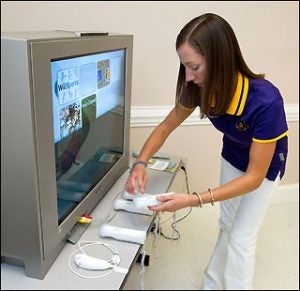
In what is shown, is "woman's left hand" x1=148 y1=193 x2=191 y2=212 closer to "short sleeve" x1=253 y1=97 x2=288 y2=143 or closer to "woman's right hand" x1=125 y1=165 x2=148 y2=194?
"woman's right hand" x1=125 y1=165 x2=148 y2=194

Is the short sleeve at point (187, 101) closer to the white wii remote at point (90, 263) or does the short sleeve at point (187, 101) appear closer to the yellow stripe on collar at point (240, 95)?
the yellow stripe on collar at point (240, 95)

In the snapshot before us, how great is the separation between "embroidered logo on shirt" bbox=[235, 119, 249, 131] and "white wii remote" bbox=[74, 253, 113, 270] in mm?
529

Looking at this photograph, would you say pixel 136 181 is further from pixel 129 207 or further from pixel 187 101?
pixel 187 101

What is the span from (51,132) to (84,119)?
0.62 ft

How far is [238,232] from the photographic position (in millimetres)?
1164

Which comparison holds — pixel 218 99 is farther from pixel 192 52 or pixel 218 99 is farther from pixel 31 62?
pixel 31 62

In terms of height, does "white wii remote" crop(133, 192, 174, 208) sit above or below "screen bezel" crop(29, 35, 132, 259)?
below

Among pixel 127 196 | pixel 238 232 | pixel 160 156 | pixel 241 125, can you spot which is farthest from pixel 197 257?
pixel 241 125

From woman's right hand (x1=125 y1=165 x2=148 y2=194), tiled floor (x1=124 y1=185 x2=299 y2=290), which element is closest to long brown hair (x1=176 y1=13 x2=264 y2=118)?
woman's right hand (x1=125 y1=165 x2=148 y2=194)

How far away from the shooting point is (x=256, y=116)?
2.89 feet

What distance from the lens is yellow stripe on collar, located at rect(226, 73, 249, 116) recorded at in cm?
87

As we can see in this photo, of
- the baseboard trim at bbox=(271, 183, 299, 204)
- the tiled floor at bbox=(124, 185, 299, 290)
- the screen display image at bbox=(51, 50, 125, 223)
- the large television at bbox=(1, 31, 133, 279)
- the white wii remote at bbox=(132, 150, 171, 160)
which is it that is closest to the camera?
the large television at bbox=(1, 31, 133, 279)

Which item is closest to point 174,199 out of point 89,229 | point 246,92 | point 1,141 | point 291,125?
point 89,229

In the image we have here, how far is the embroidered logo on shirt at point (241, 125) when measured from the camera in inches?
36.4
